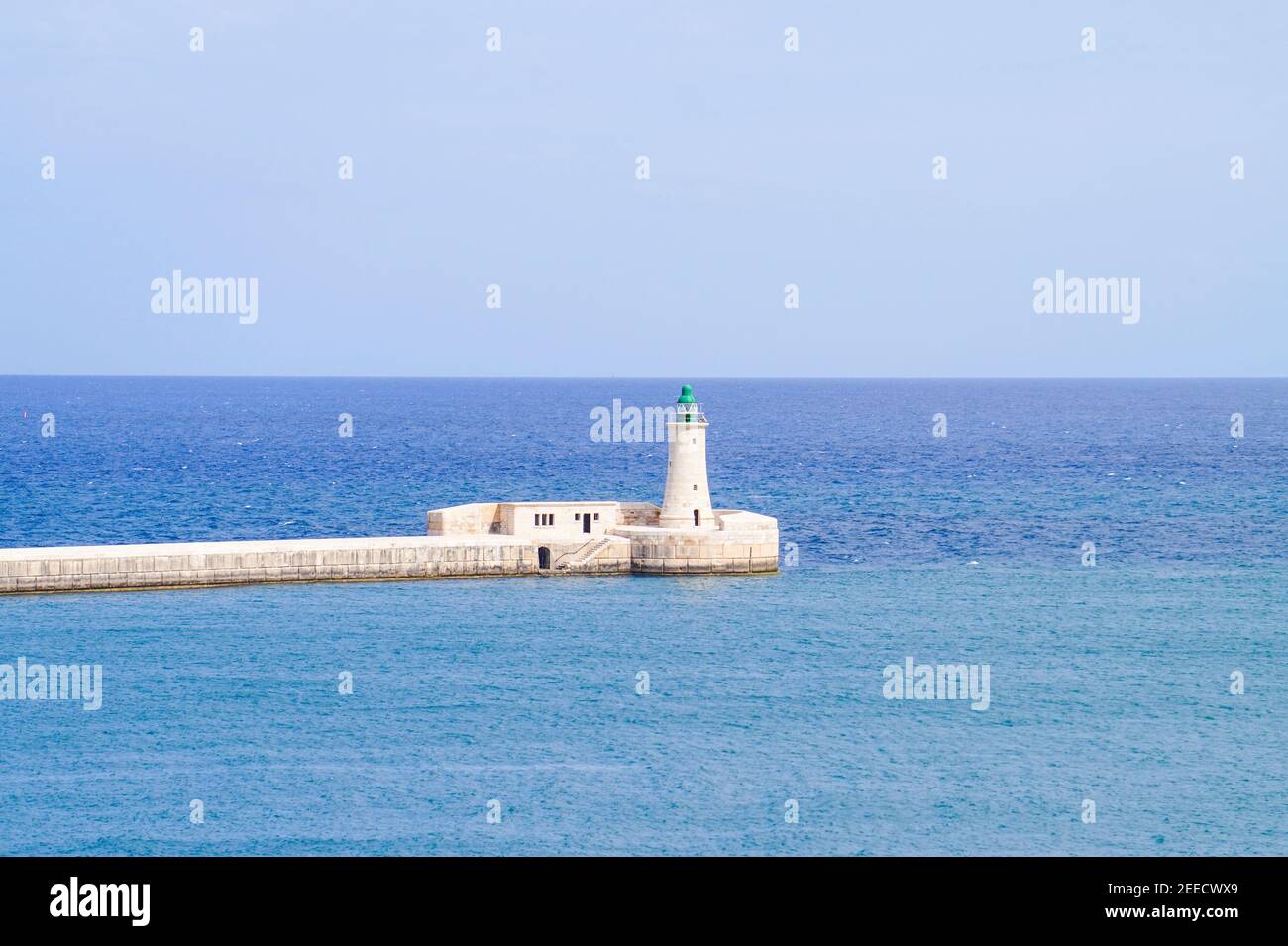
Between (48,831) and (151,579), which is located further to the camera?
(151,579)

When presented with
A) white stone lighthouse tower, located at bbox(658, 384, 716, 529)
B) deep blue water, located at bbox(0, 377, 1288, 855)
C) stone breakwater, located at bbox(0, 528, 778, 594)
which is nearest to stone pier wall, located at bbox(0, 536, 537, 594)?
stone breakwater, located at bbox(0, 528, 778, 594)

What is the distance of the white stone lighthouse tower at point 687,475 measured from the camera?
6241cm

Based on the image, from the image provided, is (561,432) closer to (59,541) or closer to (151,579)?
(59,541)

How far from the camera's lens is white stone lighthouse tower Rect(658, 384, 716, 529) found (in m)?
62.4

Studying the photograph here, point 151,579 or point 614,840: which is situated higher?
point 151,579

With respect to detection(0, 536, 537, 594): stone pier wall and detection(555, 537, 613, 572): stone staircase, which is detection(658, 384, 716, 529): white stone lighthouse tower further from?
detection(0, 536, 537, 594): stone pier wall

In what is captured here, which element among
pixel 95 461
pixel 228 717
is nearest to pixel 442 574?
pixel 228 717

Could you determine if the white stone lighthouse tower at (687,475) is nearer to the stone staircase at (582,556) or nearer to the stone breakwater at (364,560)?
the stone breakwater at (364,560)

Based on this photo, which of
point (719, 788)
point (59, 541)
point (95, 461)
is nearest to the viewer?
point (719, 788)

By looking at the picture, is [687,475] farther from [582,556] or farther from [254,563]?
[254,563]

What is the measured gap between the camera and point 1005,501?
3907 inches

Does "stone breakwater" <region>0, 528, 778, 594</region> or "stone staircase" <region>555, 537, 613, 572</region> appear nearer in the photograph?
"stone breakwater" <region>0, 528, 778, 594</region>

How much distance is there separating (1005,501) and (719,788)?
67262mm
